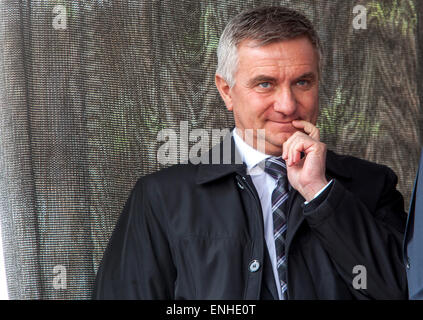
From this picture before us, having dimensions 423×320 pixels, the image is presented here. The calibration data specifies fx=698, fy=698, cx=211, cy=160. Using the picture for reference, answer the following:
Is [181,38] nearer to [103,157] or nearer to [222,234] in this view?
[103,157]

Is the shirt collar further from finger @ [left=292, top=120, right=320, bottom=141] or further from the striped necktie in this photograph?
finger @ [left=292, top=120, right=320, bottom=141]

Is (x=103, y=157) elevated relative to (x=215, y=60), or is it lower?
lower

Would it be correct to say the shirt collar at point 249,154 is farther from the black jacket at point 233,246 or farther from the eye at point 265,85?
the eye at point 265,85

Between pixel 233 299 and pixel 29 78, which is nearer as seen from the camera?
pixel 233 299

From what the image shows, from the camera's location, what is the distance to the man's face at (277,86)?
7.54ft

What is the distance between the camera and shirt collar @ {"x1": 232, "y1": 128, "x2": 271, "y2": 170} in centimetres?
240

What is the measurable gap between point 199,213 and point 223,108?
614mm

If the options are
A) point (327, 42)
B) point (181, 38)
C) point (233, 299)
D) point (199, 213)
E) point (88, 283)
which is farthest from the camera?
point (327, 42)

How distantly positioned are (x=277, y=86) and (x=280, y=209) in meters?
0.41

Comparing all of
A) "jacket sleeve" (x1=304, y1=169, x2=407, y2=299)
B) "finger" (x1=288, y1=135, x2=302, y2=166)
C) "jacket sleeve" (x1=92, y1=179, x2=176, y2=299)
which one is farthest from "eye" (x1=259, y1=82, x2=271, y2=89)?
"jacket sleeve" (x1=92, y1=179, x2=176, y2=299)

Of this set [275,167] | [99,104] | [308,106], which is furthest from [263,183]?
[99,104]

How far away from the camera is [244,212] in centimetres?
228

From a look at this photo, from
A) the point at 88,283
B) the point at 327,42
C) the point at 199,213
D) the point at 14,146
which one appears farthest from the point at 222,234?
the point at 327,42

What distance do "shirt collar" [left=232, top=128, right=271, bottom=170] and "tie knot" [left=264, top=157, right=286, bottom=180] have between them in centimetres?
3
